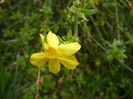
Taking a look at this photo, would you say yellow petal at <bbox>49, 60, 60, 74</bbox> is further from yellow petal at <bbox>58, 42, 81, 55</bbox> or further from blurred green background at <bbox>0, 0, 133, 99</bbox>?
blurred green background at <bbox>0, 0, 133, 99</bbox>

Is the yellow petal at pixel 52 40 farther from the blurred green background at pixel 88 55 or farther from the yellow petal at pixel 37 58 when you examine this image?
the blurred green background at pixel 88 55

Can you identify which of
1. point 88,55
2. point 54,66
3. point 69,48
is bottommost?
point 88,55

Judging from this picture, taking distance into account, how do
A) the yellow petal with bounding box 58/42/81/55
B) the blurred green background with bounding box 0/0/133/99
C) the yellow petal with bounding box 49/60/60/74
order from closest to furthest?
the yellow petal with bounding box 58/42/81/55
the yellow petal with bounding box 49/60/60/74
the blurred green background with bounding box 0/0/133/99

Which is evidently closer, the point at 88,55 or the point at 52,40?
the point at 52,40

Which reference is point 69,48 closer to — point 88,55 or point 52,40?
point 52,40

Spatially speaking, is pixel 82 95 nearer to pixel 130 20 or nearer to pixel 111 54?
pixel 111 54

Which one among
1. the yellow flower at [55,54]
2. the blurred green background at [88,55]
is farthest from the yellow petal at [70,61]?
the blurred green background at [88,55]

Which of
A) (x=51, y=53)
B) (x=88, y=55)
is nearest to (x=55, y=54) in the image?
(x=51, y=53)

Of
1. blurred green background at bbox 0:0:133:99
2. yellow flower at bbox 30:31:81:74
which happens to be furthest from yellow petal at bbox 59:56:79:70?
blurred green background at bbox 0:0:133:99
